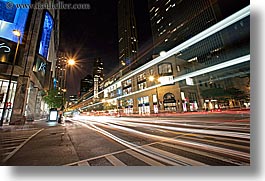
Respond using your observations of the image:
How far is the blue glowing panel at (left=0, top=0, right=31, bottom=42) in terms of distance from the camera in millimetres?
9023

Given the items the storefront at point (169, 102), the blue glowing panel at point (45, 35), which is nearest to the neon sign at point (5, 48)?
the blue glowing panel at point (45, 35)

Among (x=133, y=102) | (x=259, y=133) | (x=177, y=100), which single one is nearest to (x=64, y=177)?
(x=259, y=133)

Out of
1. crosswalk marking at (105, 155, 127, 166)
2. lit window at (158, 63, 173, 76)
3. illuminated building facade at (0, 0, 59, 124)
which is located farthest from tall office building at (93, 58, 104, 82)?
crosswalk marking at (105, 155, 127, 166)

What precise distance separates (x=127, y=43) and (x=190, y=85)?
28596 mm

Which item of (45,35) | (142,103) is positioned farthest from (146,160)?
(142,103)

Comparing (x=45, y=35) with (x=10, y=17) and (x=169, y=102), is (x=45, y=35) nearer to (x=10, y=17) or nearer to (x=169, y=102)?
(x=10, y=17)

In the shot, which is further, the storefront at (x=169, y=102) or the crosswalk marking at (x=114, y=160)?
the storefront at (x=169, y=102)

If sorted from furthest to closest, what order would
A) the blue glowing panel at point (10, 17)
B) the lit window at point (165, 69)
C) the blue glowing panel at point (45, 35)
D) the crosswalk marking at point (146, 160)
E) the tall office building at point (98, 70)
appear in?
the tall office building at point (98, 70)
the lit window at point (165, 69)
the blue glowing panel at point (45, 35)
the blue glowing panel at point (10, 17)
the crosswalk marking at point (146, 160)

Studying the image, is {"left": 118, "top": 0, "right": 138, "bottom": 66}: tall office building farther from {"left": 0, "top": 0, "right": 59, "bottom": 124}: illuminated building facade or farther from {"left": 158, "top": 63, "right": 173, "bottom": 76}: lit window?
{"left": 0, "top": 0, "right": 59, "bottom": 124}: illuminated building facade

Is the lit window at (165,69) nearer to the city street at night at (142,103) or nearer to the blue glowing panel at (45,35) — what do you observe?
the city street at night at (142,103)

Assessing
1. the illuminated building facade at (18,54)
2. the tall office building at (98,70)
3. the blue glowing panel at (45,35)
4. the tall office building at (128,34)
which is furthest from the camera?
the tall office building at (98,70)

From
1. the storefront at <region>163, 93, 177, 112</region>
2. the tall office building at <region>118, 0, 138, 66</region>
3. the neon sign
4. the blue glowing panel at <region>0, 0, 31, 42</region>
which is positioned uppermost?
the tall office building at <region>118, 0, 138, 66</region>

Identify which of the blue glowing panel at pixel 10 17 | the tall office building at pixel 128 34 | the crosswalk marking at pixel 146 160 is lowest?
the crosswalk marking at pixel 146 160

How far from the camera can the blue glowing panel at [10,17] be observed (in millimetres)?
9023
